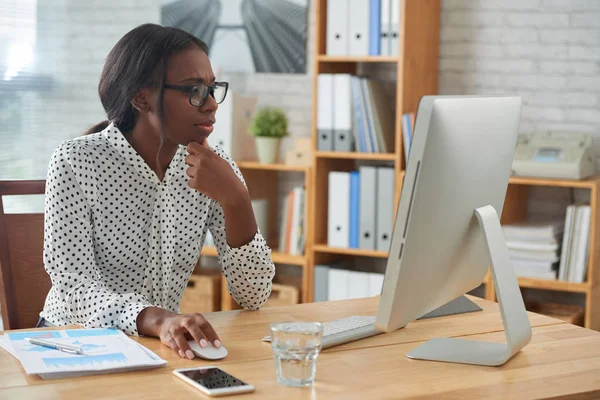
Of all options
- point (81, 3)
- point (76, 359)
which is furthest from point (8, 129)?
point (76, 359)

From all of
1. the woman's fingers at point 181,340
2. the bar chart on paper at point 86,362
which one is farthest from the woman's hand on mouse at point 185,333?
the bar chart on paper at point 86,362

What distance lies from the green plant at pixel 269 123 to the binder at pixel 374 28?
54 cm

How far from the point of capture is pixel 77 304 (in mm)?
1697

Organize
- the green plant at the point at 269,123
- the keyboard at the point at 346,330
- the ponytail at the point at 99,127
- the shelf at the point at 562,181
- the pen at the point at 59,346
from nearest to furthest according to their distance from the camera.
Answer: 1. the pen at the point at 59,346
2. the keyboard at the point at 346,330
3. the ponytail at the point at 99,127
4. the shelf at the point at 562,181
5. the green plant at the point at 269,123

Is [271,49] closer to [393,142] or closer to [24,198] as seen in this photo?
Answer: [393,142]

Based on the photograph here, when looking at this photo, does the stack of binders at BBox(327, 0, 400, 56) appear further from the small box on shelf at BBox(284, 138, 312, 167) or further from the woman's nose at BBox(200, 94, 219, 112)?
the woman's nose at BBox(200, 94, 219, 112)

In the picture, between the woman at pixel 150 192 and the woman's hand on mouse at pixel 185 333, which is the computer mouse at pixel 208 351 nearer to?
the woman's hand on mouse at pixel 185 333

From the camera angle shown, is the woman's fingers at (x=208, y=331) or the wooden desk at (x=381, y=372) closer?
the wooden desk at (x=381, y=372)

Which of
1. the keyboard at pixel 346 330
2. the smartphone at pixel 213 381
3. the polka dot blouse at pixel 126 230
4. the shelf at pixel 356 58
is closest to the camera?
the smartphone at pixel 213 381

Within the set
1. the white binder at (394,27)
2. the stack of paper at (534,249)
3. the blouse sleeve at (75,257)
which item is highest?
the white binder at (394,27)

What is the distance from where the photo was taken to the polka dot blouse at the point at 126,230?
1787 mm

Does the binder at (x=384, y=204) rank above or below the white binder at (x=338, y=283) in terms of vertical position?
above

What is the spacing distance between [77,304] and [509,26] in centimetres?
252

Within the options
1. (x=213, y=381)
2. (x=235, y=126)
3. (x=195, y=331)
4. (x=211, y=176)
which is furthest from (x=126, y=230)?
(x=235, y=126)
